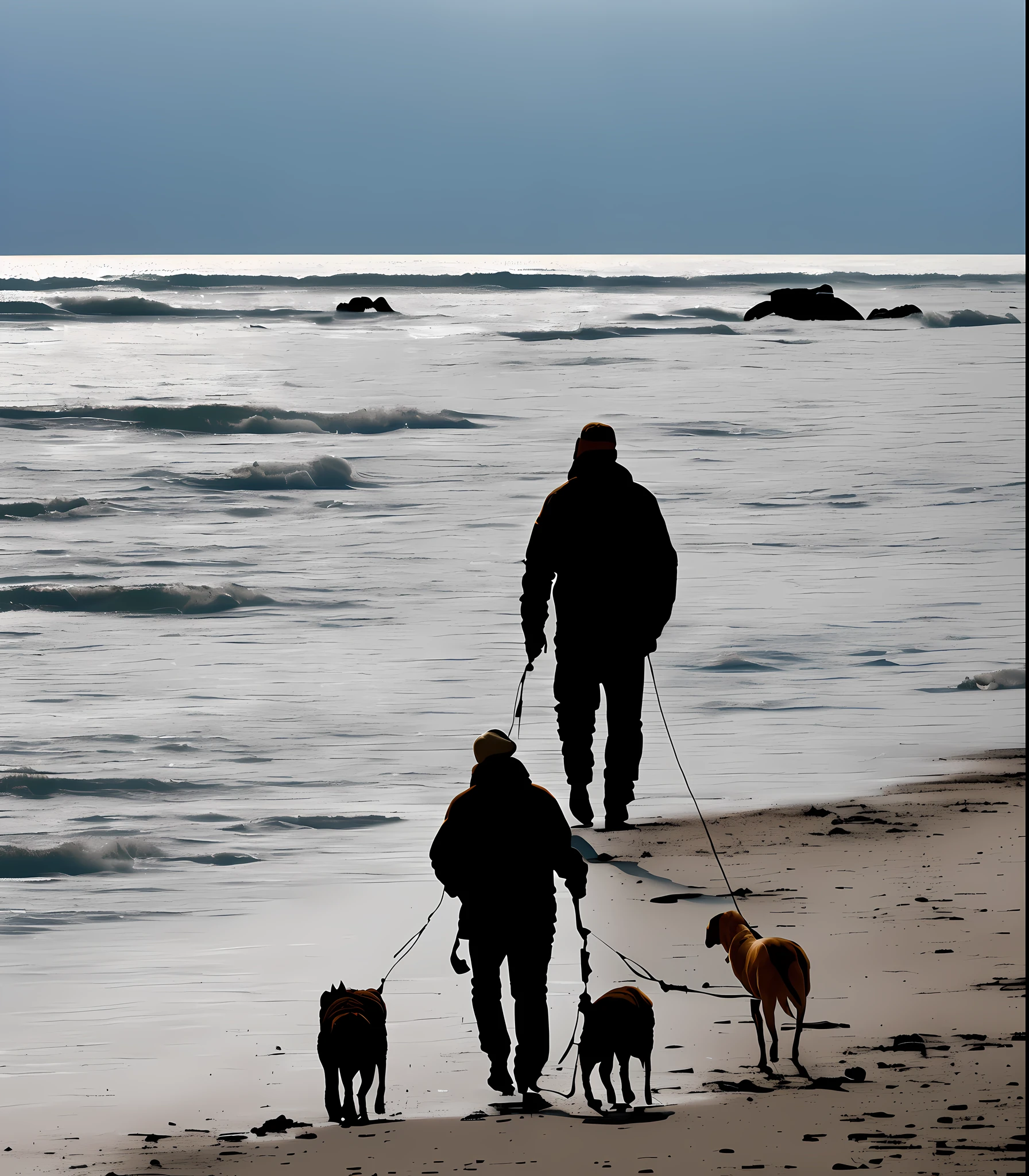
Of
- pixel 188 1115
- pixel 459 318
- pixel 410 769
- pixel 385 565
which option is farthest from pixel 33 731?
pixel 459 318

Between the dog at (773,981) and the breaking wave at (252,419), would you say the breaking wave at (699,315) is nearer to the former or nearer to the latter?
the breaking wave at (252,419)

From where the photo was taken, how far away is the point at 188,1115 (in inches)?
182

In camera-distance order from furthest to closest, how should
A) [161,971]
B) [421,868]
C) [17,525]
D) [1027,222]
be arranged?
[17,525]
[421,868]
[161,971]
[1027,222]

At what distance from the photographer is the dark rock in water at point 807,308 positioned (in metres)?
74.8

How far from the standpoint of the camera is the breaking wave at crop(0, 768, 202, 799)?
8.99 metres

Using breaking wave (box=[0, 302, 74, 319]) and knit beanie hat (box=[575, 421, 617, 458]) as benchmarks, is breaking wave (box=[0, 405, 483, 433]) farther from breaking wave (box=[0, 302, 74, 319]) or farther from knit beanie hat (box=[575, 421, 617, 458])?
breaking wave (box=[0, 302, 74, 319])

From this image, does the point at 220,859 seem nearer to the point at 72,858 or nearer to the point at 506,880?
Result: the point at 72,858

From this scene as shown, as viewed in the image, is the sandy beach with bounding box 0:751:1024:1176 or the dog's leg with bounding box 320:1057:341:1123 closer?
the sandy beach with bounding box 0:751:1024:1176

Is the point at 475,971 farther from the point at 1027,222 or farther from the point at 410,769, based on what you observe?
the point at 410,769

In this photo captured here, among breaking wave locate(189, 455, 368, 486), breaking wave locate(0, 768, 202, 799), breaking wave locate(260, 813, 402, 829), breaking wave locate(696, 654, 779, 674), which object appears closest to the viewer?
breaking wave locate(260, 813, 402, 829)

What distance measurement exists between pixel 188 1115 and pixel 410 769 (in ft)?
16.2

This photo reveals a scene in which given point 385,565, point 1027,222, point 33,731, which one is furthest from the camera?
point 385,565

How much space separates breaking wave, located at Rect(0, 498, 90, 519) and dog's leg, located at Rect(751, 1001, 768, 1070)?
19.7 metres

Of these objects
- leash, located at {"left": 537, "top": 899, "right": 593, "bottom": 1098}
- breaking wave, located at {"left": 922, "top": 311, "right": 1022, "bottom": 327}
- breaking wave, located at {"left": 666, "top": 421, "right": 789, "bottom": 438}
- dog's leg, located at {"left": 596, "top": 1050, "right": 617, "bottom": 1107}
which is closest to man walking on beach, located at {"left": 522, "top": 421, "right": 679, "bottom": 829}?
leash, located at {"left": 537, "top": 899, "right": 593, "bottom": 1098}
